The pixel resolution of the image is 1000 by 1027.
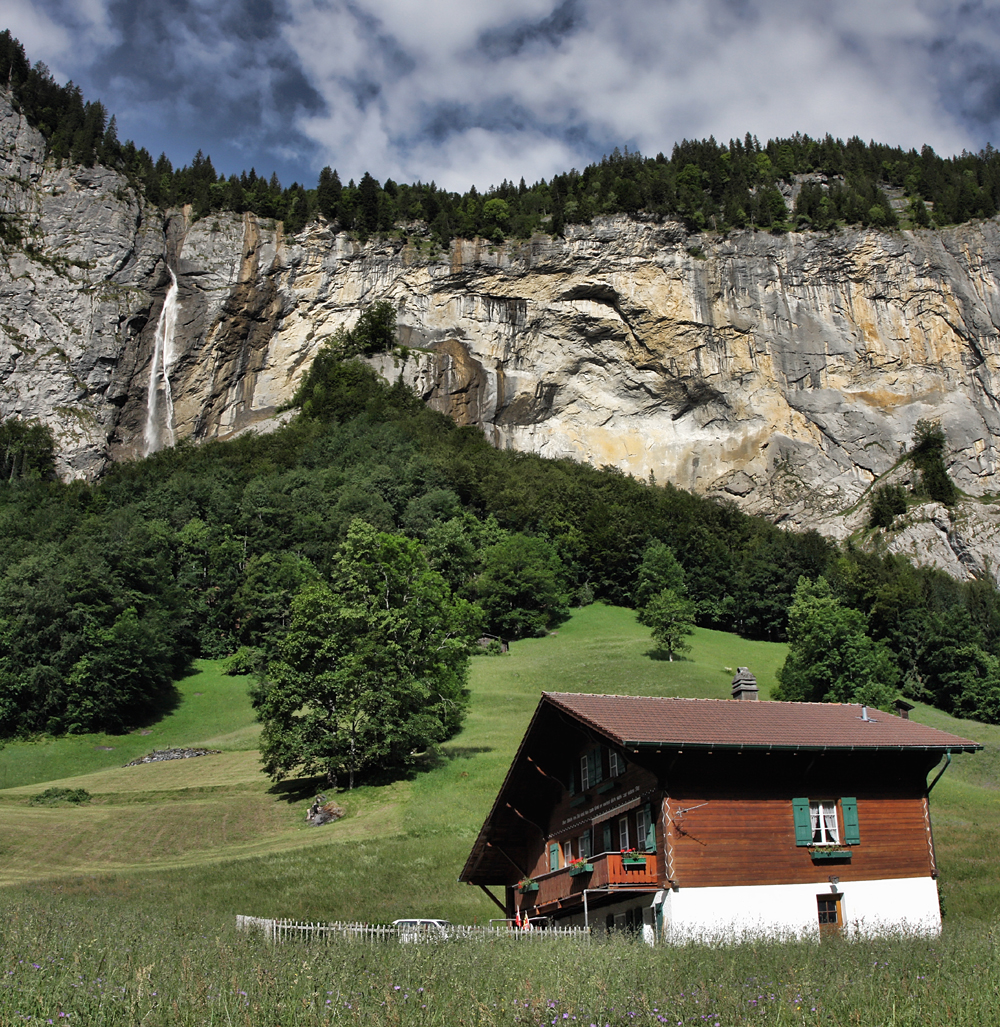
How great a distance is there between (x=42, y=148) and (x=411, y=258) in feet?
165

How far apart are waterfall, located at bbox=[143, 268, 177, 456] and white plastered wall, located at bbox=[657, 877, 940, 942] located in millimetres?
98429

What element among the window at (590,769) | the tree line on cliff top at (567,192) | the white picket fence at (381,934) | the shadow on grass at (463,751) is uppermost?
the tree line on cliff top at (567,192)

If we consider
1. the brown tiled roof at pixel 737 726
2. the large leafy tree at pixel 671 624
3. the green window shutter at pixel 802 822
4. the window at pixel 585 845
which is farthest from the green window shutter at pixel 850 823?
the large leafy tree at pixel 671 624

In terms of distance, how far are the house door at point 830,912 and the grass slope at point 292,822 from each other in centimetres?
565

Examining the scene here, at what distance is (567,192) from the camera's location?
4806 inches

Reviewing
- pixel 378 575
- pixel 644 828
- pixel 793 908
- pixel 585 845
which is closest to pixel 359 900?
pixel 585 845

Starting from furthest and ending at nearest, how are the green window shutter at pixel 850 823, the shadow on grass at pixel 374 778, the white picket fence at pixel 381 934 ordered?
the shadow on grass at pixel 374 778
the green window shutter at pixel 850 823
the white picket fence at pixel 381 934

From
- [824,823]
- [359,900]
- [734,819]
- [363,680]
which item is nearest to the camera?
[734,819]

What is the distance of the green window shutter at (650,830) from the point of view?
708 inches

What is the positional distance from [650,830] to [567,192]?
11566 cm

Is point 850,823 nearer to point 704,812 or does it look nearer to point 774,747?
point 774,747

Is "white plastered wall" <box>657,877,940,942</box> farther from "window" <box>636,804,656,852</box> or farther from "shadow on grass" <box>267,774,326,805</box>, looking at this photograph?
"shadow on grass" <box>267,774,326,805</box>

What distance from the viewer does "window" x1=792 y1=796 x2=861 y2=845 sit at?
18719 millimetres

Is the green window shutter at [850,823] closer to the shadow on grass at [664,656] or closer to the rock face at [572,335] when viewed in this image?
the shadow on grass at [664,656]
